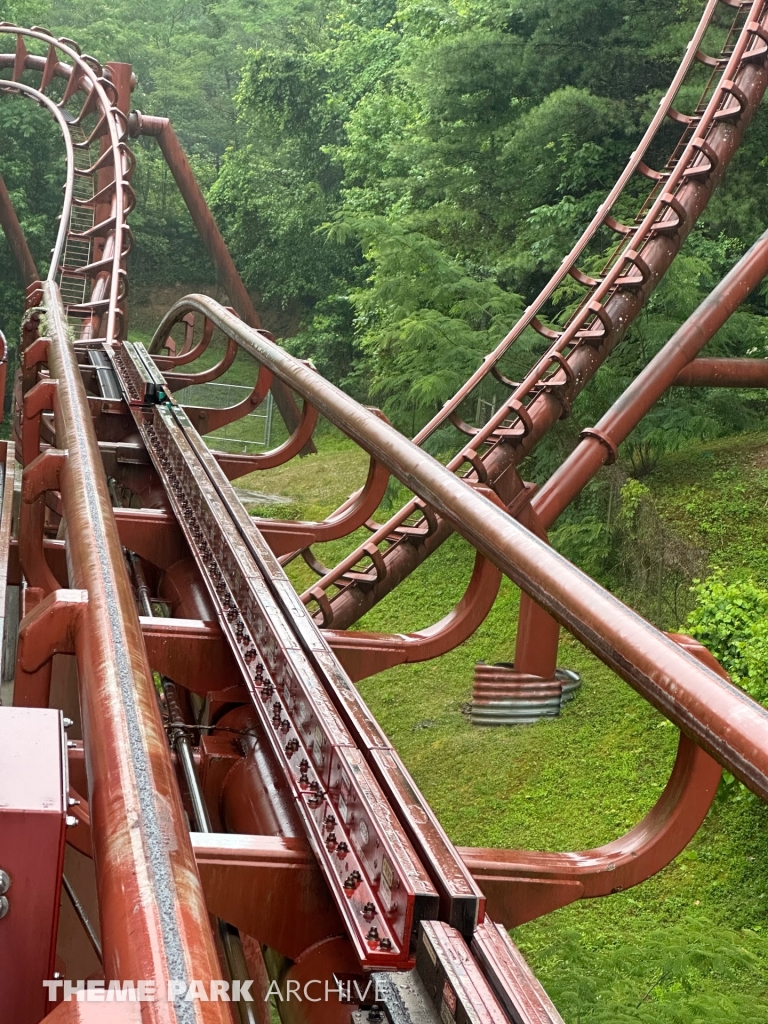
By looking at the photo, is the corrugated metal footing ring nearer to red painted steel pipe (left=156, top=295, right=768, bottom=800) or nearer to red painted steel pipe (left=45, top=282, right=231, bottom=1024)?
red painted steel pipe (left=156, top=295, right=768, bottom=800)

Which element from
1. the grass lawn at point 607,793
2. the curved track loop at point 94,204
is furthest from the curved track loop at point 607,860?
the curved track loop at point 94,204

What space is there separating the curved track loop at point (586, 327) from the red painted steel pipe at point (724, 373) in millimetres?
570

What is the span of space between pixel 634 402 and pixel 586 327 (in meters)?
0.85

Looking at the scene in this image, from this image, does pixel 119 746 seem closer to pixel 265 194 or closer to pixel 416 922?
pixel 416 922

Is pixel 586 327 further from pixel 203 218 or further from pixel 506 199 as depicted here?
pixel 203 218

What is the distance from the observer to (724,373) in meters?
8.46

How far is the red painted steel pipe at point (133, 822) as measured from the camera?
736 millimetres

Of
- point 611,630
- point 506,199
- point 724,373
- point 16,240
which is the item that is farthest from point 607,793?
point 16,240

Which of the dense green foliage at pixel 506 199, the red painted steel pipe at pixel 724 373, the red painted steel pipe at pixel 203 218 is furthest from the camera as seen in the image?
the red painted steel pipe at pixel 203 218

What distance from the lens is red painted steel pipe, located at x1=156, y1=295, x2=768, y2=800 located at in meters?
1.08

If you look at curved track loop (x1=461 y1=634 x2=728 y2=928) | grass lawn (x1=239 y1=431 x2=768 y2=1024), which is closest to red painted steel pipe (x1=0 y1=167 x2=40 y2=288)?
grass lawn (x1=239 y1=431 x2=768 y2=1024)

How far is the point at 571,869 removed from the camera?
180cm

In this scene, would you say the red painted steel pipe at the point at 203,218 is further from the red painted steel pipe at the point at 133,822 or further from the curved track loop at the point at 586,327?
the red painted steel pipe at the point at 133,822

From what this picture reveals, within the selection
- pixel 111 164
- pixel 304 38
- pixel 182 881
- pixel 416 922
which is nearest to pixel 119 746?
pixel 182 881
